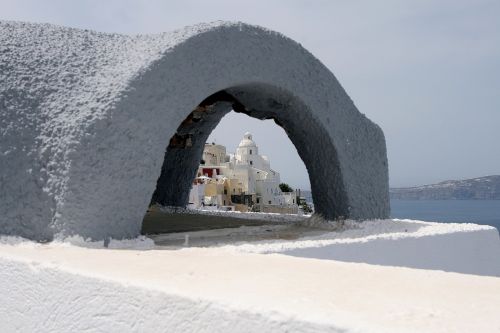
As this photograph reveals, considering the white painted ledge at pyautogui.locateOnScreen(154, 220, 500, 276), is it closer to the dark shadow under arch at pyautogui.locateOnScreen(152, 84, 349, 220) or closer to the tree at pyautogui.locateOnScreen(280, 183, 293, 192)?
the dark shadow under arch at pyautogui.locateOnScreen(152, 84, 349, 220)

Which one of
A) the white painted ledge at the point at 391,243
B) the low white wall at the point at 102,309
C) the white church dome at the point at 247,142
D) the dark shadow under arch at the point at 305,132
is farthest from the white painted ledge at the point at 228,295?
the white church dome at the point at 247,142

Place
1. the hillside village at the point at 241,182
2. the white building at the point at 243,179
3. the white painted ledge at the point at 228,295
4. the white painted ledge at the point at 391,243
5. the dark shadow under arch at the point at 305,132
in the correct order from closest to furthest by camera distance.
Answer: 1. the white painted ledge at the point at 228,295
2. the white painted ledge at the point at 391,243
3. the dark shadow under arch at the point at 305,132
4. the hillside village at the point at 241,182
5. the white building at the point at 243,179

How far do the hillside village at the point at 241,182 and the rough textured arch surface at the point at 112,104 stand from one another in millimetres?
26194

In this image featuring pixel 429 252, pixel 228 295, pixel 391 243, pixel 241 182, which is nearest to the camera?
pixel 228 295

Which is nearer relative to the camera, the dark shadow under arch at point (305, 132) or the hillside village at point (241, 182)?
the dark shadow under arch at point (305, 132)

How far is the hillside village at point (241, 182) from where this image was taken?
38.6 metres

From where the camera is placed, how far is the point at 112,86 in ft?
20.5

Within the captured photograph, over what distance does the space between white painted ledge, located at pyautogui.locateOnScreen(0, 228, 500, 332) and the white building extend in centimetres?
3029

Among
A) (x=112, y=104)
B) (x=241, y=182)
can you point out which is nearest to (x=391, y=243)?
(x=112, y=104)

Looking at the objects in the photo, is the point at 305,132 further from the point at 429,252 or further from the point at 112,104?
the point at 112,104

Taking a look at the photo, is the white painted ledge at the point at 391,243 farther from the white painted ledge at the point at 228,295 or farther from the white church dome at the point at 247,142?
the white church dome at the point at 247,142

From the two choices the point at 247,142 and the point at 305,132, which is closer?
the point at 305,132

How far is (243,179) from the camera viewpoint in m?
44.7

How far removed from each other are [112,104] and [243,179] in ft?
127
